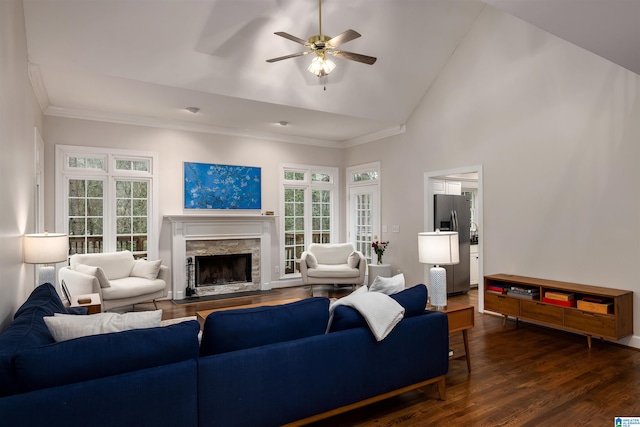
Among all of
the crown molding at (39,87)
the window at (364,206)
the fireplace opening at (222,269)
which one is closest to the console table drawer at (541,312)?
the window at (364,206)

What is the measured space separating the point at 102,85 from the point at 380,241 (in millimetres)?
5108

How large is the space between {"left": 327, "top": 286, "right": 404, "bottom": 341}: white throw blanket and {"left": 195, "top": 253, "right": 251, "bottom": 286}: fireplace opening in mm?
4762

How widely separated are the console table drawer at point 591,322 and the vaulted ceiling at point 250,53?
7.82 feet

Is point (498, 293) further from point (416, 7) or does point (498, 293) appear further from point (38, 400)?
point (38, 400)

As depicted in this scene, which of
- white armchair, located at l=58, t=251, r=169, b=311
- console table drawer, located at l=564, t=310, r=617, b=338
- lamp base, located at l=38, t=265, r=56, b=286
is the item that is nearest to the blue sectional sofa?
lamp base, located at l=38, t=265, r=56, b=286

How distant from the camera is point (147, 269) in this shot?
5.74 meters

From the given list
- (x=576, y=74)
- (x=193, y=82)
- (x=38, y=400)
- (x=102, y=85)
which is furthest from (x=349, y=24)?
(x=38, y=400)

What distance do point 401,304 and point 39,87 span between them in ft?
16.3

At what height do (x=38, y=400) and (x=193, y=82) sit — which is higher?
(x=193, y=82)

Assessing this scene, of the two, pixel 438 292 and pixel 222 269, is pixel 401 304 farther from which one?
pixel 222 269

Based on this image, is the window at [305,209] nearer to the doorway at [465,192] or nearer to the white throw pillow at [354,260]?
the white throw pillow at [354,260]

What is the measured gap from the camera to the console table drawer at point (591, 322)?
3.92 m

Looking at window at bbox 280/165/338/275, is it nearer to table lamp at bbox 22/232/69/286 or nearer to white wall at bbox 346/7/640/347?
white wall at bbox 346/7/640/347

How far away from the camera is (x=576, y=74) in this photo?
4551mm
